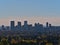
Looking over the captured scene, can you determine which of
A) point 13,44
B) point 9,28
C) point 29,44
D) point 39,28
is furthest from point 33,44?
point 9,28

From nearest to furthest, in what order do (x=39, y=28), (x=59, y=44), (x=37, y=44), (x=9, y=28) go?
(x=59, y=44), (x=37, y=44), (x=39, y=28), (x=9, y=28)

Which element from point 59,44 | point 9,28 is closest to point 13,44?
point 59,44

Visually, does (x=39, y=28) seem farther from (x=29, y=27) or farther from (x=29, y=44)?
(x=29, y=44)

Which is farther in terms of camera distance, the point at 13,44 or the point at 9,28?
the point at 9,28

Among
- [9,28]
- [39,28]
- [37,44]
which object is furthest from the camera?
[9,28]

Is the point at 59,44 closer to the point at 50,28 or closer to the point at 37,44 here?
the point at 37,44

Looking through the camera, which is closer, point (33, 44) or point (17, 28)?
point (33, 44)

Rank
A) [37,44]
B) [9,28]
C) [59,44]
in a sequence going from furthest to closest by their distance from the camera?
1. [9,28]
2. [37,44]
3. [59,44]

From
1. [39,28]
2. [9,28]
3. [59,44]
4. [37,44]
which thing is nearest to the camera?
[59,44]
